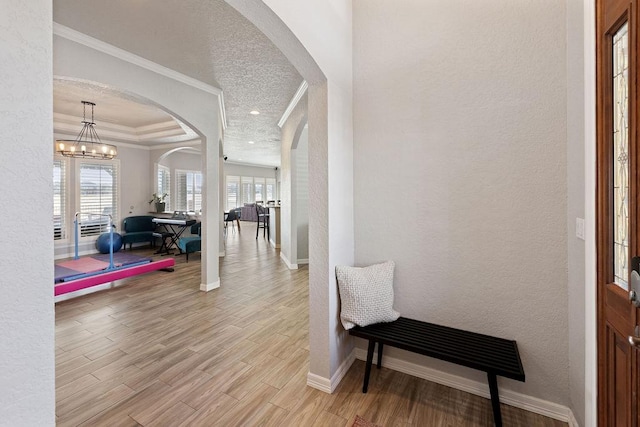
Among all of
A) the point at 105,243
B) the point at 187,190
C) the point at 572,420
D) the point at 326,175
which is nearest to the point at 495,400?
the point at 572,420

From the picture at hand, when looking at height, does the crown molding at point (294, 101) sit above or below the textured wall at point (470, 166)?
above

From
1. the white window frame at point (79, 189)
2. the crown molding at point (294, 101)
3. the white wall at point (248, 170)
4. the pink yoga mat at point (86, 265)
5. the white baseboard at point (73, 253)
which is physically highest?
the white wall at point (248, 170)

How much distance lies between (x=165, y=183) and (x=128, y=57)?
21.4 ft

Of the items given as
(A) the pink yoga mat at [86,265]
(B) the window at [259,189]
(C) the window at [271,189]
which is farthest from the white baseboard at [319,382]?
(C) the window at [271,189]

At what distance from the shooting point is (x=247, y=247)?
7.77m

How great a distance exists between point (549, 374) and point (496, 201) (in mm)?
1141

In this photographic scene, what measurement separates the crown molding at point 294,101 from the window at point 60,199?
196 inches

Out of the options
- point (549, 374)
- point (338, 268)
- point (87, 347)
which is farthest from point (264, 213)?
point (549, 374)

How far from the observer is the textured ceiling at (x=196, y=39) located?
2.43 meters

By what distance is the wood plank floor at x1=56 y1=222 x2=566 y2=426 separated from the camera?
1.79 metres

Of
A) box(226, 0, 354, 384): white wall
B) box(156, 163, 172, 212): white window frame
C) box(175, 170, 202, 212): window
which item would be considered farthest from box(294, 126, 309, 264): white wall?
box(175, 170, 202, 212): window

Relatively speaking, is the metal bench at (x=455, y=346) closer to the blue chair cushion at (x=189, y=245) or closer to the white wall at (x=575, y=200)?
the white wall at (x=575, y=200)

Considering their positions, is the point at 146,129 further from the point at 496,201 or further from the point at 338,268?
the point at 496,201

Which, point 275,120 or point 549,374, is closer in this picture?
point 549,374
